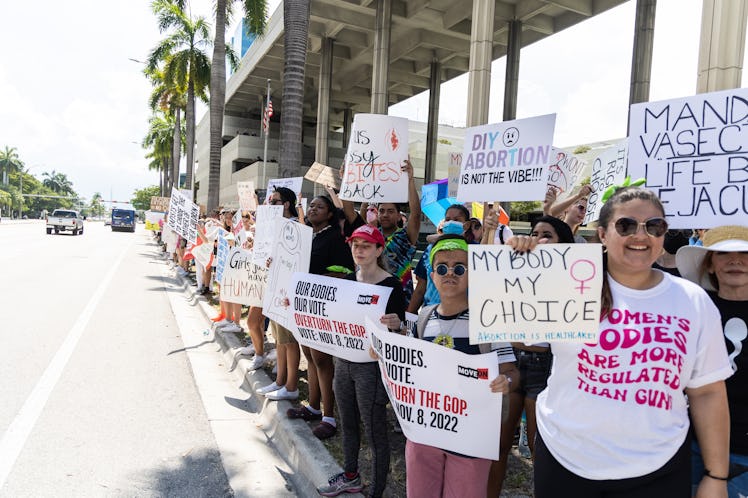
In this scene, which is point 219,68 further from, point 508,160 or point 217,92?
point 508,160

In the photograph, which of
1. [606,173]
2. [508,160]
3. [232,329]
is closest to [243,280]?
[232,329]

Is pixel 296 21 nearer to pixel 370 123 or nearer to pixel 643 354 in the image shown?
pixel 370 123

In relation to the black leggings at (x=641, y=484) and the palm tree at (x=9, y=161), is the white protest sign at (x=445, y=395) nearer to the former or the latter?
the black leggings at (x=641, y=484)

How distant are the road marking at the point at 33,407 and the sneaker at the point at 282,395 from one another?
6.65 ft

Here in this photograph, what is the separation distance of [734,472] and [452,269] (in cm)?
144

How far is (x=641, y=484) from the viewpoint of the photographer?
6.17 ft

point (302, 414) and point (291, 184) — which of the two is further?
point (291, 184)

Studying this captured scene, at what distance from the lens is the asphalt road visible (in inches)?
149

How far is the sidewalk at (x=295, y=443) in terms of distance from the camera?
3764 millimetres

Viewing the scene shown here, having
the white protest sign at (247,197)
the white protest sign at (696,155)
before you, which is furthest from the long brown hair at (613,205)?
the white protest sign at (247,197)

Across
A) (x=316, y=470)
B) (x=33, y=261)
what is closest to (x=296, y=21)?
(x=316, y=470)

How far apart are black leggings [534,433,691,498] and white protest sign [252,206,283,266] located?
381 centimetres

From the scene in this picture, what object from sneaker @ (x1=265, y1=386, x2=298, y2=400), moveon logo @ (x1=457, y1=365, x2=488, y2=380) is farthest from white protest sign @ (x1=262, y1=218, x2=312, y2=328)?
moveon logo @ (x1=457, y1=365, x2=488, y2=380)

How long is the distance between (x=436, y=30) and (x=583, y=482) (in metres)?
23.0
